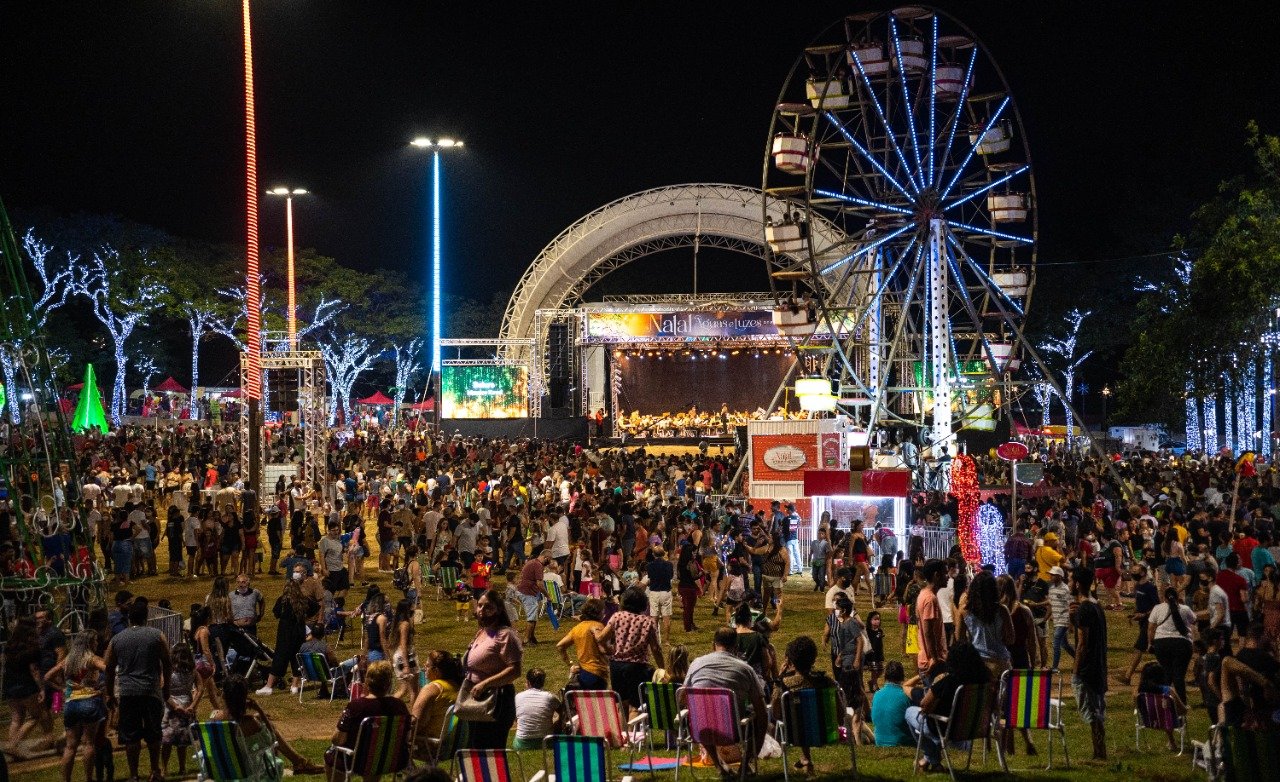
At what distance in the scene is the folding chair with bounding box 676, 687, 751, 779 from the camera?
766 cm

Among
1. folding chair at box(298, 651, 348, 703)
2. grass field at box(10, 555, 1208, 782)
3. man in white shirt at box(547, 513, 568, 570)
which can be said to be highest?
man in white shirt at box(547, 513, 568, 570)

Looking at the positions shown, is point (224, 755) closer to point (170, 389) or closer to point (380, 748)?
point (380, 748)

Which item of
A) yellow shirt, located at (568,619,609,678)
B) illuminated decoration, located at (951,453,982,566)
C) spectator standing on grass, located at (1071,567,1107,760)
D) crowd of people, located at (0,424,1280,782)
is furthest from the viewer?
illuminated decoration, located at (951,453,982,566)

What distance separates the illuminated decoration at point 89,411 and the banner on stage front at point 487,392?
1231 centimetres

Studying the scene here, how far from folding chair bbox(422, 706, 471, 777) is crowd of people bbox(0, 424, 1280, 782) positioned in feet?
0.09

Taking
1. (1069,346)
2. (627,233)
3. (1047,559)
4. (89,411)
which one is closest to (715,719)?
(1047,559)

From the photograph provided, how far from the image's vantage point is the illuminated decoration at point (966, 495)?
66.5ft

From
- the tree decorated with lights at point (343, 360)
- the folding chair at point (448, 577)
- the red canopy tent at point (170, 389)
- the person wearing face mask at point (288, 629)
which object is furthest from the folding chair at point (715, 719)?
the tree decorated with lights at point (343, 360)

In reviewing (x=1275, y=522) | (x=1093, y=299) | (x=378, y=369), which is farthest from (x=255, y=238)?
(x=378, y=369)

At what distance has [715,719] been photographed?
7723mm

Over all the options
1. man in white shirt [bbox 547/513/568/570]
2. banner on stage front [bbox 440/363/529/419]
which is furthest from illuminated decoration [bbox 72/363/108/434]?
man in white shirt [bbox 547/513/568/570]

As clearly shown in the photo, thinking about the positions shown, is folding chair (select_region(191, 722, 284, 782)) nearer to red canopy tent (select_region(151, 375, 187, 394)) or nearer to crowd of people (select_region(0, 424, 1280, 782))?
crowd of people (select_region(0, 424, 1280, 782))

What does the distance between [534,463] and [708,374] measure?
22.2 meters

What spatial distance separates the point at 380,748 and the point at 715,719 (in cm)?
195
